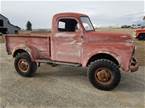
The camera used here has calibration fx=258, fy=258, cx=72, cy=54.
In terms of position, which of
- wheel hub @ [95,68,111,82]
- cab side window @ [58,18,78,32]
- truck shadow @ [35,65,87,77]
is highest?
cab side window @ [58,18,78,32]

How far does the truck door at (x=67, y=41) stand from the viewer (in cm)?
762

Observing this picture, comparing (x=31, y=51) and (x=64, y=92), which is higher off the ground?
(x=31, y=51)

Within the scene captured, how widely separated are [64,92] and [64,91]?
0.30ft

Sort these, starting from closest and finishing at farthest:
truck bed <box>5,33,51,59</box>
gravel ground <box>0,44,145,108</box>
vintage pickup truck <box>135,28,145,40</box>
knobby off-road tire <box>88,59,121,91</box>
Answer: gravel ground <box>0,44,145,108</box>, knobby off-road tire <box>88,59,121,91</box>, truck bed <box>5,33,51,59</box>, vintage pickup truck <box>135,28,145,40</box>

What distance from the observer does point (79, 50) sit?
759 cm

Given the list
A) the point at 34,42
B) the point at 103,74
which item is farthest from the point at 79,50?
the point at 34,42

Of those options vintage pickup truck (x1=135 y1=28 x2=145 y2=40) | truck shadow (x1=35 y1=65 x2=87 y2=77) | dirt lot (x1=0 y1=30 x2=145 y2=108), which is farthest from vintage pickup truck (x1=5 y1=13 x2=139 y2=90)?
vintage pickup truck (x1=135 y1=28 x2=145 y2=40)

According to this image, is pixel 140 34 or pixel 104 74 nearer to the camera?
pixel 104 74

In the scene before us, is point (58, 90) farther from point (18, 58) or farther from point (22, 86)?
point (18, 58)

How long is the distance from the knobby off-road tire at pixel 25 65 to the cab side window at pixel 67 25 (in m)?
1.48

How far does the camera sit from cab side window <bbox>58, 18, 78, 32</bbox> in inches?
308

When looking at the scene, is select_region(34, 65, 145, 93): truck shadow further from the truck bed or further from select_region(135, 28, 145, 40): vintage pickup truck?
select_region(135, 28, 145, 40): vintage pickup truck

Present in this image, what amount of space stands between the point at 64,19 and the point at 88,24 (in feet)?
2.67

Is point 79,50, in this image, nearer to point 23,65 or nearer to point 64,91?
point 64,91
